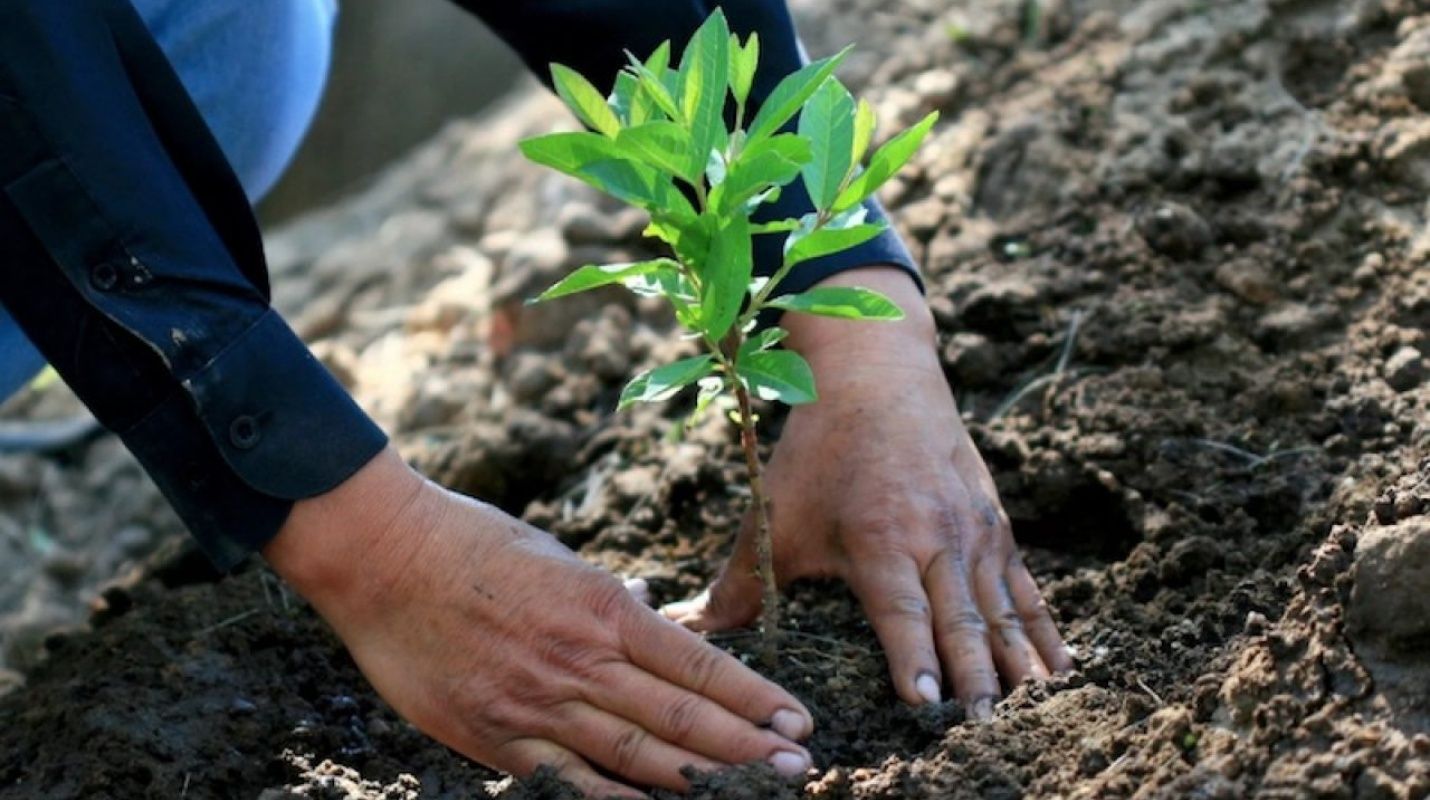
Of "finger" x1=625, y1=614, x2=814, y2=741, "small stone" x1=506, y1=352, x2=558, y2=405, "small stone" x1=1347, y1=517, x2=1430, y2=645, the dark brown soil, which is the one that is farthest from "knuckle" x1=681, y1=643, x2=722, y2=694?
"small stone" x1=506, y1=352, x2=558, y2=405

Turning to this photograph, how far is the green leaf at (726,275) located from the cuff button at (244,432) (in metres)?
0.46

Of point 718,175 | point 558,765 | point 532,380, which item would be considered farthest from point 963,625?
point 532,380

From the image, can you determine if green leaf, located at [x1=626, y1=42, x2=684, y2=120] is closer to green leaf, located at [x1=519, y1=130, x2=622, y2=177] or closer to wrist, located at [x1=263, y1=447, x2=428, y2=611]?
green leaf, located at [x1=519, y1=130, x2=622, y2=177]

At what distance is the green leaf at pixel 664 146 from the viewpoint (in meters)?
1.58

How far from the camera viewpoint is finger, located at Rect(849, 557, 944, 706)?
1.85 meters

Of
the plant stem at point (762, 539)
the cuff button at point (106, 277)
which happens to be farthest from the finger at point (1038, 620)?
the cuff button at point (106, 277)

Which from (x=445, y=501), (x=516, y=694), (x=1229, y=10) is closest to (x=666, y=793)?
(x=516, y=694)

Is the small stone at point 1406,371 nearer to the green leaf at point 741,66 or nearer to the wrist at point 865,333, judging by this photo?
the wrist at point 865,333

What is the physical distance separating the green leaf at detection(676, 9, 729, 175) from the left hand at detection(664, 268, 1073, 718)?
512 mm

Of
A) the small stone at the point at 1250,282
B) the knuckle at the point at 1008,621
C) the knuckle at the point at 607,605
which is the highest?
the knuckle at the point at 607,605

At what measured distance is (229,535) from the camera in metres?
1.75

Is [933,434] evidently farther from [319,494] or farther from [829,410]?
[319,494]

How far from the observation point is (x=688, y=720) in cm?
170

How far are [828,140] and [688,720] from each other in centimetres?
58
